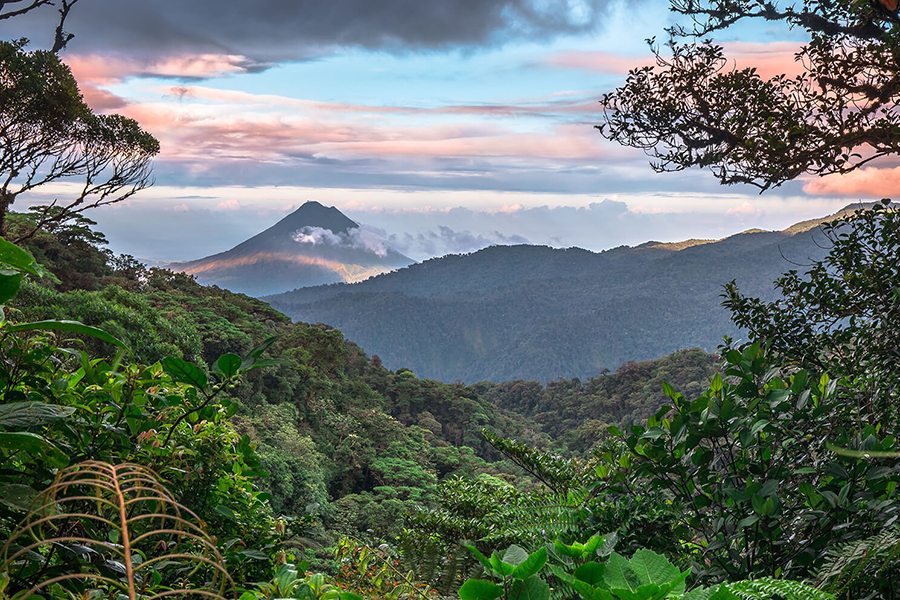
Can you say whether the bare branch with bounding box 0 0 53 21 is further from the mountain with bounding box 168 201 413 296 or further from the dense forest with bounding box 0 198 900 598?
the mountain with bounding box 168 201 413 296

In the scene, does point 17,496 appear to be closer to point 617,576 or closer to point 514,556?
point 514,556

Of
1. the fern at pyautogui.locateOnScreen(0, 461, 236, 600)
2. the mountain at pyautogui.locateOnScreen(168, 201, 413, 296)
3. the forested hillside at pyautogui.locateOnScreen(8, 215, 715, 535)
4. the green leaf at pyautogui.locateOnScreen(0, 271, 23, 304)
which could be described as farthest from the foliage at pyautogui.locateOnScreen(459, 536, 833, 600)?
the mountain at pyautogui.locateOnScreen(168, 201, 413, 296)

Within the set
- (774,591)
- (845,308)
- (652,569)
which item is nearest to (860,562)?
(774,591)

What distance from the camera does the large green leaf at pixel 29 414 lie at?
23.4 inches

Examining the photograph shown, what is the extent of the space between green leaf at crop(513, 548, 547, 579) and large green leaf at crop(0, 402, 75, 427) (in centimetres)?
52

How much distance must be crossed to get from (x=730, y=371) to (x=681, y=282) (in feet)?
295

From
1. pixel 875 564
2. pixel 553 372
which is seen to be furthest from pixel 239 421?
pixel 553 372

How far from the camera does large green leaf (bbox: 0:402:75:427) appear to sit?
594 millimetres

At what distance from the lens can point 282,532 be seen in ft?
3.73

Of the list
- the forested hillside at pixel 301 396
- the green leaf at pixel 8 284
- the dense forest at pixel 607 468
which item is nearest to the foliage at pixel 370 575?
the dense forest at pixel 607 468

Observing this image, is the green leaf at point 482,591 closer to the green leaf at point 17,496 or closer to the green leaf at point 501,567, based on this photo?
the green leaf at point 501,567

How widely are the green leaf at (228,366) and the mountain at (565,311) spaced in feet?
222

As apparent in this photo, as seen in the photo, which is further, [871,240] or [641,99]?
[641,99]

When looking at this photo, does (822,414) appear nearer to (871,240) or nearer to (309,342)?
(871,240)
